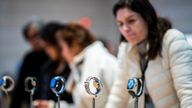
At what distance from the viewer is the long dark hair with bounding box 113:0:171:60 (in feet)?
3.89

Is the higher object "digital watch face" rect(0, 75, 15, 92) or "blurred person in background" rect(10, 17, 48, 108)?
"blurred person in background" rect(10, 17, 48, 108)

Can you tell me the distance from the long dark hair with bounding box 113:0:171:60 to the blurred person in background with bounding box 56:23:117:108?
0.74ft

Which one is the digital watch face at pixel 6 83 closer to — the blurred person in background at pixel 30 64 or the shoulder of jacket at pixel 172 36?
the shoulder of jacket at pixel 172 36

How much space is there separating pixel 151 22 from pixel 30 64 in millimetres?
1325

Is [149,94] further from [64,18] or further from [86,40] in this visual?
[64,18]

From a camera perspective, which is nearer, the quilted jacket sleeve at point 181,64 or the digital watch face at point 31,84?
the quilted jacket sleeve at point 181,64

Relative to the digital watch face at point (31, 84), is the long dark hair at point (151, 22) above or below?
above

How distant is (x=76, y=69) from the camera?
1.78 m

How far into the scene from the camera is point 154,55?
1200mm

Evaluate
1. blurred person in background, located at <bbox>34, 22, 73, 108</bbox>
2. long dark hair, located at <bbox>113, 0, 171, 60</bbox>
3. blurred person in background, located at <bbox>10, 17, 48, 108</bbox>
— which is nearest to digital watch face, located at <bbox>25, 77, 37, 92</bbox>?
long dark hair, located at <bbox>113, 0, 171, 60</bbox>

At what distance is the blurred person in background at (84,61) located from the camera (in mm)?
1459

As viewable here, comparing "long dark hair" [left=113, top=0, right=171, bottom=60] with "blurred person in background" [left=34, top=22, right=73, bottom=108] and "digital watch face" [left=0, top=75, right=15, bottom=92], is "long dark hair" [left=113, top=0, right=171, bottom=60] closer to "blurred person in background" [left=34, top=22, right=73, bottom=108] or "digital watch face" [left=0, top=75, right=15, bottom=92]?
"digital watch face" [left=0, top=75, right=15, bottom=92]

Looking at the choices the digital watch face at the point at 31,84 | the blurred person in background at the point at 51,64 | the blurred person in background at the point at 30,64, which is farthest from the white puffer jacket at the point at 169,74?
the blurred person in background at the point at 30,64

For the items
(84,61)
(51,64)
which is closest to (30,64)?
(51,64)
